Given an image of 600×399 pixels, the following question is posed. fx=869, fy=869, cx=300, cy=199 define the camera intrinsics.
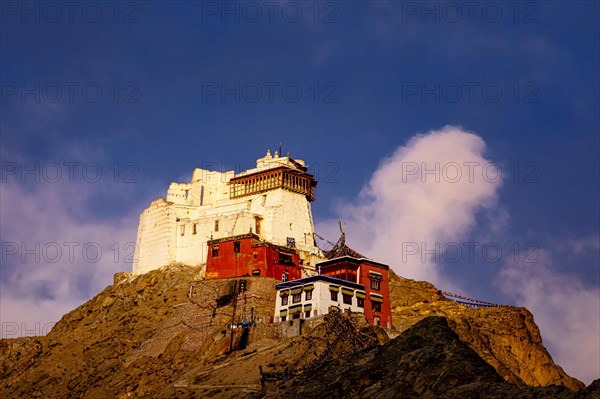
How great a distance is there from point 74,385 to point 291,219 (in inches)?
1275

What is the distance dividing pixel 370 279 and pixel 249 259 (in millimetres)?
14292

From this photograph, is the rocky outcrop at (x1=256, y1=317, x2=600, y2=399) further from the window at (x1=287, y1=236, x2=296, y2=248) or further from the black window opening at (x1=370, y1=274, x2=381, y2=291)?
the window at (x1=287, y1=236, x2=296, y2=248)

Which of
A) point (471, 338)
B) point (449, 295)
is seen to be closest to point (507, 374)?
point (471, 338)

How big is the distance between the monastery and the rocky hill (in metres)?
2.63

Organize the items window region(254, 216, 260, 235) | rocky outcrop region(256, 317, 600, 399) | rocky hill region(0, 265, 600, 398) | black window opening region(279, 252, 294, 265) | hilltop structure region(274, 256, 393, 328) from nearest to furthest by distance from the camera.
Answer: rocky outcrop region(256, 317, 600, 399) → rocky hill region(0, 265, 600, 398) → hilltop structure region(274, 256, 393, 328) → black window opening region(279, 252, 294, 265) → window region(254, 216, 260, 235)

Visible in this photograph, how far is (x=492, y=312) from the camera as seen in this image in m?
99.9

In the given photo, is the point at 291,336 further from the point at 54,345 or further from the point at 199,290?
the point at 54,345

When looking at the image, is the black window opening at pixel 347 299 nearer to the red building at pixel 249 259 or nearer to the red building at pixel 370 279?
the red building at pixel 370 279

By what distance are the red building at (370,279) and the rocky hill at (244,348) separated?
10.1ft

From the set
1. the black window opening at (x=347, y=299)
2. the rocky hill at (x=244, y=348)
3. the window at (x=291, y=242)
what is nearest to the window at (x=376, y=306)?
the black window opening at (x=347, y=299)

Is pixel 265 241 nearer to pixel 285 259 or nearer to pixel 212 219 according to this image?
pixel 285 259

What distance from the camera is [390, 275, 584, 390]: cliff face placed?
9006 centimetres

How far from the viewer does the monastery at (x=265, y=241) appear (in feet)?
287

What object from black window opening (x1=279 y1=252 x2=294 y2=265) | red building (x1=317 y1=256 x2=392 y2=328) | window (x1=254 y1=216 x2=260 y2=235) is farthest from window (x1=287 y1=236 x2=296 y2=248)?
red building (x1=317 y1=256 x2=392 y2=328)
